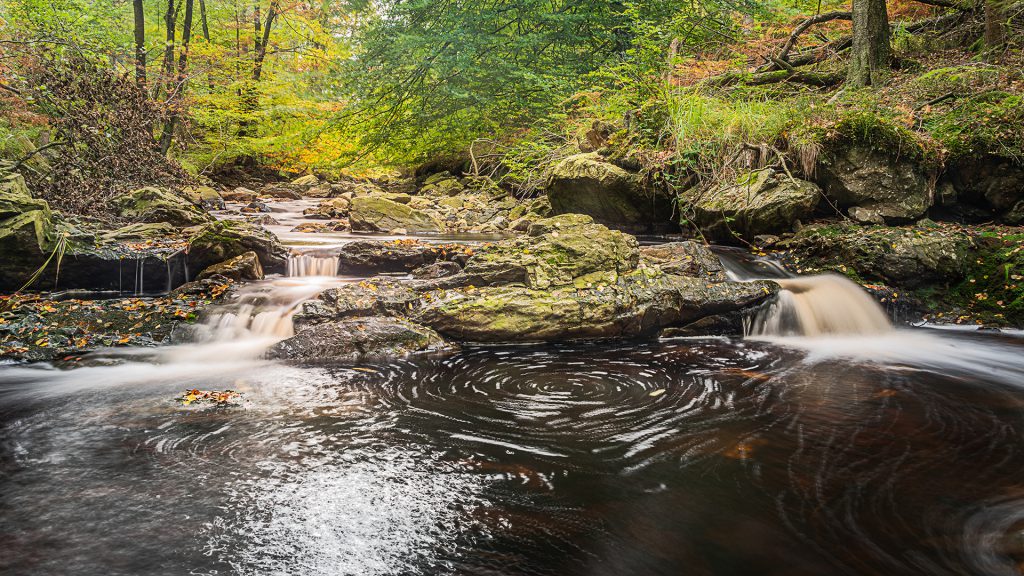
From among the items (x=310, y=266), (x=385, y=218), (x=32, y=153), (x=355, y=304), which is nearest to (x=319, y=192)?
(x=385, y=218)

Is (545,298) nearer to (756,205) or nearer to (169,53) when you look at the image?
(756,205)

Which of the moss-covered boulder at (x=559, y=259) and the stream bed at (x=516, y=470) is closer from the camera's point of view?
the stream bed at (x=516, y=470)

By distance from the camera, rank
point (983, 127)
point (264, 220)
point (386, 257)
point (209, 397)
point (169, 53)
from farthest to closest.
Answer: point (169, 53) < point (264, 220) < point (386, 257) < point (983, 127) < point (209, 397)

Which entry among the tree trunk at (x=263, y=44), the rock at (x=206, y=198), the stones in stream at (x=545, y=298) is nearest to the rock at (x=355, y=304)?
the stones in stream at (x=545, y=298)

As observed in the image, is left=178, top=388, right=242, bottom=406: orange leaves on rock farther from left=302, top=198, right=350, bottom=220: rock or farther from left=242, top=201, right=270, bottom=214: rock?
left=242, top=201, right=270, bottom=214: rock

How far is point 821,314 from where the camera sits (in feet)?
20.5

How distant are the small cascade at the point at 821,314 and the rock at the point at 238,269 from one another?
6.70 m

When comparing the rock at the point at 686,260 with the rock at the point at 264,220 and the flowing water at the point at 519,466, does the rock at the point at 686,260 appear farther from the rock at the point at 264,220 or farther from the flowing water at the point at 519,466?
the rock at the point at 264,220

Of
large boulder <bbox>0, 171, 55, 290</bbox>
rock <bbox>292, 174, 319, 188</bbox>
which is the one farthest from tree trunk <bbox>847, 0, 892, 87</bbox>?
rock <bbox>292, 174, 319, 188</bbox>

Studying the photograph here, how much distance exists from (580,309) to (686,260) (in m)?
2.02

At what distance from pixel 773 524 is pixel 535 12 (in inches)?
492

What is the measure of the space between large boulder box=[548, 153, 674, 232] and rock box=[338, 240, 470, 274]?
2.73 meters

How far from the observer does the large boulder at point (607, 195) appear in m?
9.02

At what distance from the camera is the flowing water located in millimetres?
2098
